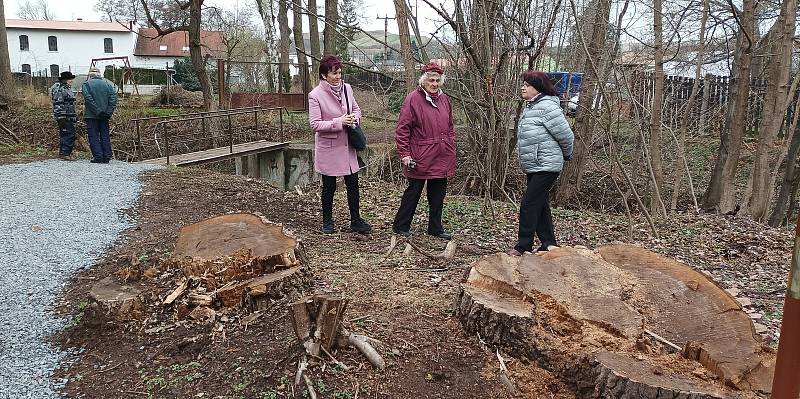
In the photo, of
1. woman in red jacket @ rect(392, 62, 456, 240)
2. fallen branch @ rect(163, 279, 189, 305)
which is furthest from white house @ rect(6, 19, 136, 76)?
fallen branch @ rect(163, 279, 189, 305)

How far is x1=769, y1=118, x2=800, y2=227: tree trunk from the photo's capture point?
9.50 meters

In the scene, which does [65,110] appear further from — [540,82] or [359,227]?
[540,82]

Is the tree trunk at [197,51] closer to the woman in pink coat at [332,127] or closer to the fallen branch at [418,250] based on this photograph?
the woman in pink coat at [332,127]

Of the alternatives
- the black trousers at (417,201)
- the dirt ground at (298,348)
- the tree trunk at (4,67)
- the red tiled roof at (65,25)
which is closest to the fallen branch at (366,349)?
the dirt ground at (298,348)

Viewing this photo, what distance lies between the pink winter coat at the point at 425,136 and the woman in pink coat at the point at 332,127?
1.58ft

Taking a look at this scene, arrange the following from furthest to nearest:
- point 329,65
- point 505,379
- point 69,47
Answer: point 69,47 → point 329,65 → point 505,379

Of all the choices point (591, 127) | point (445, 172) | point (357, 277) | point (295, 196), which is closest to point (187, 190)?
point (295, 196)

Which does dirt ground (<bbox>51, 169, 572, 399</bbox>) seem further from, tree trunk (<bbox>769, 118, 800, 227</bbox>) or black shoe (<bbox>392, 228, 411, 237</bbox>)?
tree trunk (<bbox>769, 118, 800, 227</bbox>)

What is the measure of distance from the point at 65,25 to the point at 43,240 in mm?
56098

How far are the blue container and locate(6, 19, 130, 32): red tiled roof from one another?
166 ft

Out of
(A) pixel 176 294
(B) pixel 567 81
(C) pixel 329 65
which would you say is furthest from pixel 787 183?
(A) pixel 176 294

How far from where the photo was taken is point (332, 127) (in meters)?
5.45

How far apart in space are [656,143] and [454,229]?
3119 mm

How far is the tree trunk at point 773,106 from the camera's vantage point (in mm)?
7953
